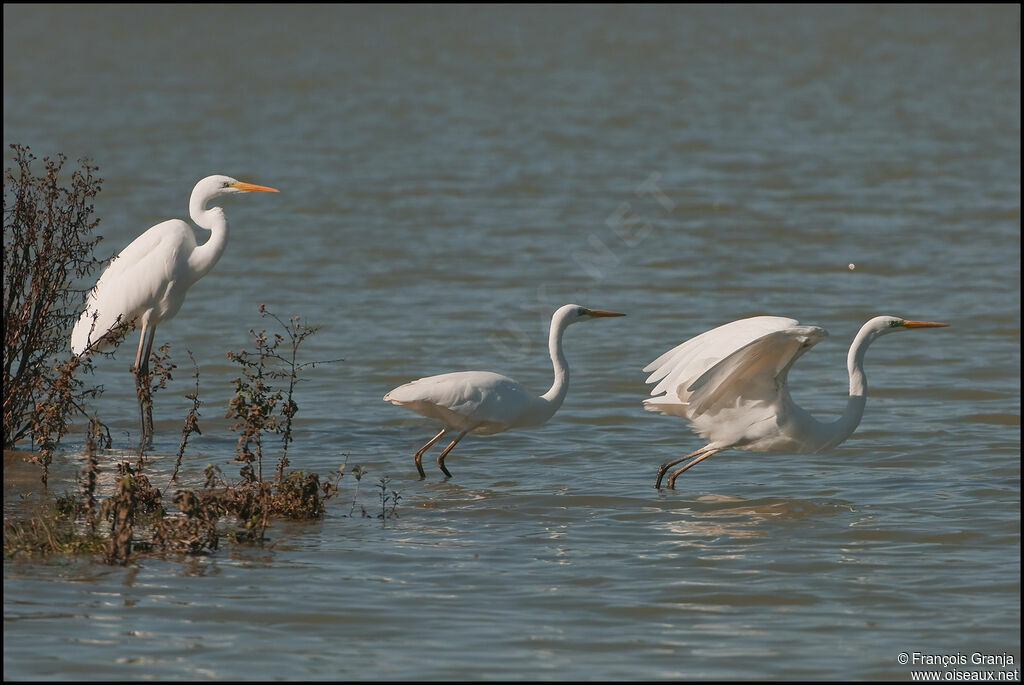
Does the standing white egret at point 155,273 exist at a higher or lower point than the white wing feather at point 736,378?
higher

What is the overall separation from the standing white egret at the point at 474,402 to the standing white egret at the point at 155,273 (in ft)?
6.89

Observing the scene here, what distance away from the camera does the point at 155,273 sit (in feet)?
31.9

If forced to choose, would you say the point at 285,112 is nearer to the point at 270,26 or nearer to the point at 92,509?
the point at 270,26

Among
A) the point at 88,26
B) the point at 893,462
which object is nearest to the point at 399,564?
the point at 893,462

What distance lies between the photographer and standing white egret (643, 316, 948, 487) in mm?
7676

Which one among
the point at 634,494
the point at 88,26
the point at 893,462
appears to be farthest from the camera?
the point at 88,26

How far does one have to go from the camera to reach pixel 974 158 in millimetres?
20328

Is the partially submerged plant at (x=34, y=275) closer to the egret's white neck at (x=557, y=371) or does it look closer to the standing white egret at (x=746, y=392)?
the egret's white neck at (x=557, y=371)

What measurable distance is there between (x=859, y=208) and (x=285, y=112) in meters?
11.5

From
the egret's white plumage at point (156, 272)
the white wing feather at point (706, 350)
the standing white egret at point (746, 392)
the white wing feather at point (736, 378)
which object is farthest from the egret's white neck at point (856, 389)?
the egret's white plumage at point (156, 272)

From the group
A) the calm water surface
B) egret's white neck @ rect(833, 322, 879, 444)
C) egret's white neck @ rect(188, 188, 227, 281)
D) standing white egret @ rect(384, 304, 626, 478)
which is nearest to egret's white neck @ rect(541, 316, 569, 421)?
standing white egret @ rect(384, 304, 626, 478)

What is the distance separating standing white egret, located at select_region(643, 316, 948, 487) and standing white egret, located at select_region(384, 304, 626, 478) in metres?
0.61

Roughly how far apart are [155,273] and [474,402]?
2.62 meters

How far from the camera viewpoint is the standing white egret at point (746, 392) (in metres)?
7.68
